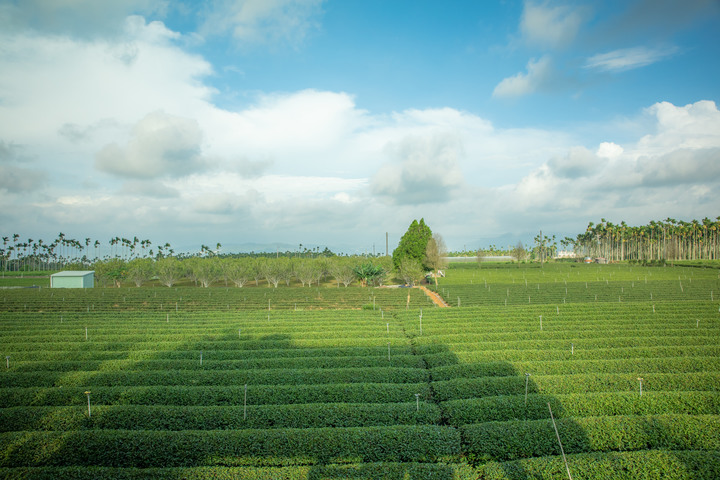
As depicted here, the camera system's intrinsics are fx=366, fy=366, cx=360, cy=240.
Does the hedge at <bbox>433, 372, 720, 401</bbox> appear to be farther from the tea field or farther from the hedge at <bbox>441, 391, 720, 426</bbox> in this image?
the hedge at <bbox>441, 391, 720, 426</bbox>

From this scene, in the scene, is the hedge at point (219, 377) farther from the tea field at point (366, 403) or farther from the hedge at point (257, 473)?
the hedge at point (257, 473)

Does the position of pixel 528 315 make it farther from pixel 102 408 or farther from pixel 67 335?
pixel 67 335

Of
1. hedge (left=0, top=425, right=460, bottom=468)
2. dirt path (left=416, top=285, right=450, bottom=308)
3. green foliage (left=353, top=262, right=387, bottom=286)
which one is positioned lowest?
dirt path (left=416, top=285, right=450, bottom=308)

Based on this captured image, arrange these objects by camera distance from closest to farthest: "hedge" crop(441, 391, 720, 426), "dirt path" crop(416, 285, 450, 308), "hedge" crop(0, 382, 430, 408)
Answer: "hedge" crop(441, 391, 720, 426) → "hedge" crop(0, 382, 430, 408) → "dirt path" crop(416, 285, 450, 308)

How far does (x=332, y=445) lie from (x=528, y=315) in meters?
24.9

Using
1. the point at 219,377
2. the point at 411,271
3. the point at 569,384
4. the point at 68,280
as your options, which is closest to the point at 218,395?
the point at 219,377

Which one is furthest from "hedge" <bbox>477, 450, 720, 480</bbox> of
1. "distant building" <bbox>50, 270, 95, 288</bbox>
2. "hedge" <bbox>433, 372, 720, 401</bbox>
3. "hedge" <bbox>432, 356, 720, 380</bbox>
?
"distant building" <bbox>50, 270, 95, 288</bbox>

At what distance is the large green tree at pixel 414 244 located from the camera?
2918 inches

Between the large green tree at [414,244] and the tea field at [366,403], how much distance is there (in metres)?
48.3

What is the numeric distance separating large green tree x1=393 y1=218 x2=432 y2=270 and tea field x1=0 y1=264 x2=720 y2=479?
48.3 meters

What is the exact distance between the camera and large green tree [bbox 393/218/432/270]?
74.1 m

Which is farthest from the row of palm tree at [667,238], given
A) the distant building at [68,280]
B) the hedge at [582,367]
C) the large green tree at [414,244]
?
the distant building at [68,280]

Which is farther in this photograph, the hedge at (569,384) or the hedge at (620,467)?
the hedge at (569,384)

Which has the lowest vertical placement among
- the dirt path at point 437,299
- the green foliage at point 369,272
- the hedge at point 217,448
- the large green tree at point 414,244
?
the dirt path at point 437,299
